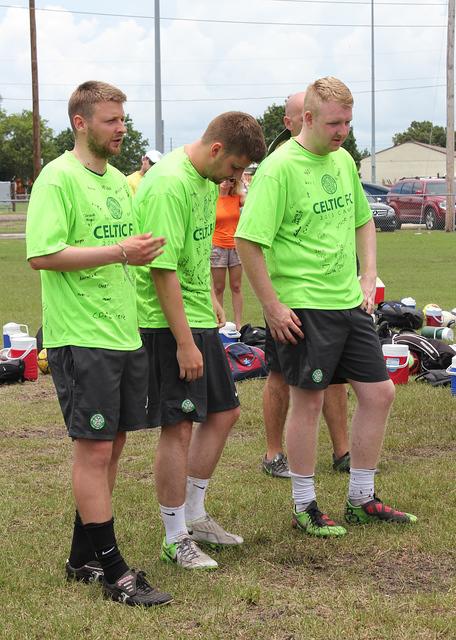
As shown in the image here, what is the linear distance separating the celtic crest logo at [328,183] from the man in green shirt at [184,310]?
20.8 inches

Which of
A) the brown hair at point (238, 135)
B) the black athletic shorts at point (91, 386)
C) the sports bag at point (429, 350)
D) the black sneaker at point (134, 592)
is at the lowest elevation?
the black sneaker at point (134, 592)

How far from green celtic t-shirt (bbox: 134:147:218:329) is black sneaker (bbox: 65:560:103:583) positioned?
1.03 m

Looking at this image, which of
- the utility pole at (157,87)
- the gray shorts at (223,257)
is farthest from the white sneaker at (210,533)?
the utility pole at (157,87)

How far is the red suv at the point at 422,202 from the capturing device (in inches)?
1228

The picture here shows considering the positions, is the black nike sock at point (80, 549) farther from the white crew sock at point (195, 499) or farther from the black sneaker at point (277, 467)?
the black sneaker at point (277, 467)

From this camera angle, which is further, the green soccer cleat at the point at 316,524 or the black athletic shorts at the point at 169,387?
the green soccer cleat at the point at 316,524

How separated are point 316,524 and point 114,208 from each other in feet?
5.87

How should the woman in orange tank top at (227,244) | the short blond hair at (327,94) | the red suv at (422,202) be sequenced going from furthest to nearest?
the red suv at (422,202)
the woman in orange tank top at (227,244)
the short blond hair at (327,94)

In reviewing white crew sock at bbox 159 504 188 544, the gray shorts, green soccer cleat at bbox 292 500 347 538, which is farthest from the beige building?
white crew sock at bbox 159 504 188 544

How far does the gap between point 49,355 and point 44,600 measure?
3.16 feet

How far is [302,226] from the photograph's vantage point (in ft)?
14.9

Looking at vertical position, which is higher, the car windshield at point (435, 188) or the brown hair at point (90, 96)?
the car windshield at point (435, 188)

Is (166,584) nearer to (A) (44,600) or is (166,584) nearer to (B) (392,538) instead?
(A) (44,600)

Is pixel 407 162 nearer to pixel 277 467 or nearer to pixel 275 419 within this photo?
pixel 275 419
